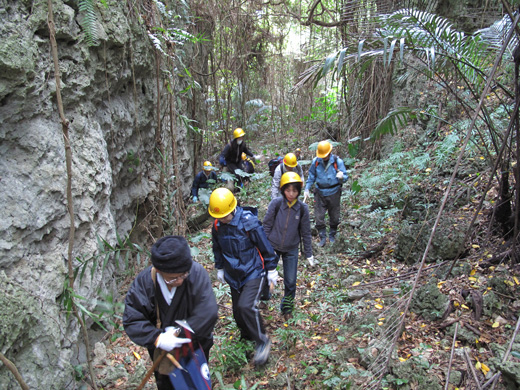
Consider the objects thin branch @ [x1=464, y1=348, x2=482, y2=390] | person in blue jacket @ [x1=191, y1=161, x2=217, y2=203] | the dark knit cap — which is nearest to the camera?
the dark knit cap

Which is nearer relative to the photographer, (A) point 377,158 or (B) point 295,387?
(B) point 295,387

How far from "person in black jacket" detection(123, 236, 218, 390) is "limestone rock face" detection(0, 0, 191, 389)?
29.2 inches

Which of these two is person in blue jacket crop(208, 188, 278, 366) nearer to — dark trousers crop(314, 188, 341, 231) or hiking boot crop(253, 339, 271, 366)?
hiking boot crop(253, 339, 271, 366)

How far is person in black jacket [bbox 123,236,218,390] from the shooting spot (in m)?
2.10

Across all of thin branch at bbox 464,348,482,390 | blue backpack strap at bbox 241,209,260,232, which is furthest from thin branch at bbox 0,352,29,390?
thin branch at bbox 464,348,482,390

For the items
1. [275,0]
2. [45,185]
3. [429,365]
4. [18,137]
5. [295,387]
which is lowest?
[295,387]

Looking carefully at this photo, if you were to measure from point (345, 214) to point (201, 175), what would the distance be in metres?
3.75

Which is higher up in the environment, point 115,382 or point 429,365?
point 429,365

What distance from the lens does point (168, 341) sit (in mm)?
2086

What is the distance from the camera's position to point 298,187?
167 inches

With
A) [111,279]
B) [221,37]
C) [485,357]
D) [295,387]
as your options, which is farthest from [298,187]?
[221,37]

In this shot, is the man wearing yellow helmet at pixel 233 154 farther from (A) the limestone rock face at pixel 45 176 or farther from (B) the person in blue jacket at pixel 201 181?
(A) the limestone rock face at pixel 45 176

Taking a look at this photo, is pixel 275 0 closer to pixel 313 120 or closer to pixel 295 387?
pixel 313 120

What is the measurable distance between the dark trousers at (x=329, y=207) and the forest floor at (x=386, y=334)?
157 cm
